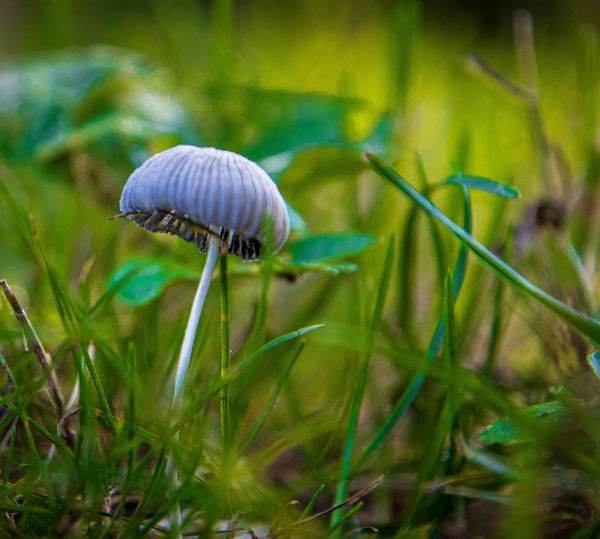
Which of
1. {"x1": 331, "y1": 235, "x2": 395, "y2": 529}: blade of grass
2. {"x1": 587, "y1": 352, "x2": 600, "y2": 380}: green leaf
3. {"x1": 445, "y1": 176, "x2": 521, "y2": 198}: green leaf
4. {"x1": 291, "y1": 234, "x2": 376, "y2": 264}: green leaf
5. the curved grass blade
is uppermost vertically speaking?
{"x1": 445, "y1": 176, "x2": 521, "y2": 198}: green leaf

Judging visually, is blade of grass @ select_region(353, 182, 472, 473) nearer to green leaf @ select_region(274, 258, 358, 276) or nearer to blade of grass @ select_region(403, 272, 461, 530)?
blade of grass @ select_region(403, 272, 461, 530)

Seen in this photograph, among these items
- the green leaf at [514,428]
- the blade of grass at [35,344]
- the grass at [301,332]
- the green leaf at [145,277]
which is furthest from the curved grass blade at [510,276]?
the blade of grass at [35,344]

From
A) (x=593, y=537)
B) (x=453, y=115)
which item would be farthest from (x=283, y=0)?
(x=593, y=537)

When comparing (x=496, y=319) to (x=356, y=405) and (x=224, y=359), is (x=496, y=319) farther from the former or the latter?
(x=224, y=359)

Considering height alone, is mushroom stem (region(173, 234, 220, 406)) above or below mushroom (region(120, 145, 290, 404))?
below

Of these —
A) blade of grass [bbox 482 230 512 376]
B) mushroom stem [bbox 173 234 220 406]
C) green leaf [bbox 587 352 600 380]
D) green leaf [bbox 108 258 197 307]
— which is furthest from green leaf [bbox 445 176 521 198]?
green leaf [bbox 108 258 197 307]

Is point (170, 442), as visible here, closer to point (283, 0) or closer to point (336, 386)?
point (336, 386)

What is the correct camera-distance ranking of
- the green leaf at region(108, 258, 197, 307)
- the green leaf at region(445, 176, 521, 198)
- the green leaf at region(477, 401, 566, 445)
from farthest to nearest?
the green leaf at region(108, 258, 197, 307) < the green leaf at region(445, 176, 521, 198) < the green leaf at region(477, 401, 566, 445)
